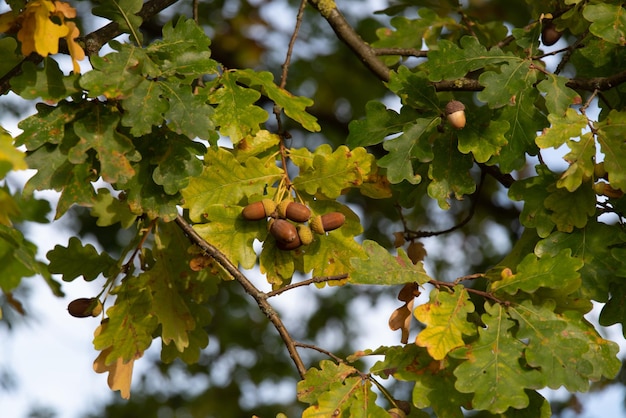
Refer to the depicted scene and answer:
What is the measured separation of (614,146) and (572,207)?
142 millimetres

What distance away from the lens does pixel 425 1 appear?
252cm

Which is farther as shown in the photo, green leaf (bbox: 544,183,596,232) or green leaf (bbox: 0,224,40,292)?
green leaf (bbox: 544,183,596,232)

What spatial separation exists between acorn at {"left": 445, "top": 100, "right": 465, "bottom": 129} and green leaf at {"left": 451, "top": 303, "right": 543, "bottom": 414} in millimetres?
395

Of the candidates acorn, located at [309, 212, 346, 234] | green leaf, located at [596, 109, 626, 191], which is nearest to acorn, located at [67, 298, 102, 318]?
acorn, located at [309, 212, 346, 234]

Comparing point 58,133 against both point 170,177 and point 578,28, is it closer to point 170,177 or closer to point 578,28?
point 170,177

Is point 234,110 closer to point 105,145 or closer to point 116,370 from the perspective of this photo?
point 105,145

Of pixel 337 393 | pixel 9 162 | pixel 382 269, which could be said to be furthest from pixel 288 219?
pixel 9 162

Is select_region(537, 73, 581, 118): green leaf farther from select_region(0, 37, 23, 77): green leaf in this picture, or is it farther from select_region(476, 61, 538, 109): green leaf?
select_region(0, 37, 23, 77): green leaf

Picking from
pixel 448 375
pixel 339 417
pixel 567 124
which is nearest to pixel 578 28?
pixel 567 124

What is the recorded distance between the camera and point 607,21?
173 centimetres

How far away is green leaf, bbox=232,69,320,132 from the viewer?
1792 millimetres

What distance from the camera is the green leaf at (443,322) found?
4.94 feet

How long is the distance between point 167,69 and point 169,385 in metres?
3.32

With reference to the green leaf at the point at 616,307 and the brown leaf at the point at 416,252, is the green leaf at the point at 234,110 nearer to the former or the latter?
the brown leaf at the point at 416,252
